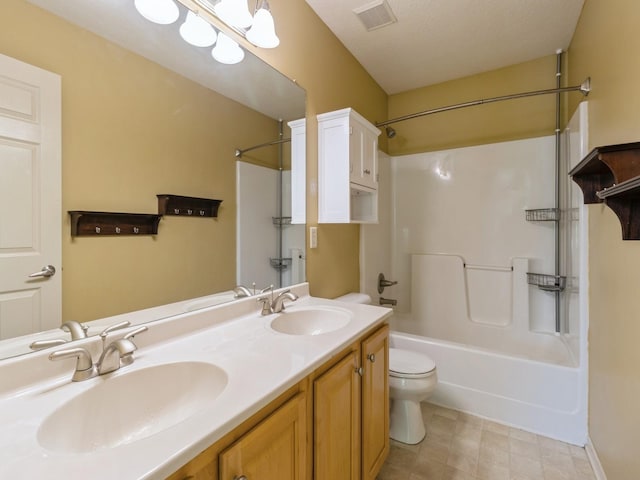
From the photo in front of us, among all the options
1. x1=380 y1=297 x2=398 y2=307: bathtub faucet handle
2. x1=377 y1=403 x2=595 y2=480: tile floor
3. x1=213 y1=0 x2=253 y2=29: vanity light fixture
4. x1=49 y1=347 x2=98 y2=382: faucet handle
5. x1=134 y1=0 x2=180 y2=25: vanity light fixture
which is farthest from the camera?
x1=380 y1=297 x2=398 y2=307: bathtub faucet handle

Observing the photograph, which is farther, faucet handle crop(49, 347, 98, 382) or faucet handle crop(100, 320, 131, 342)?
faucet handle crop(100, 320, 131, 342)

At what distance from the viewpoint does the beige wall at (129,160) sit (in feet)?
2.80

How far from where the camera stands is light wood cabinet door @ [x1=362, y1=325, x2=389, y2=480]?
1254mm

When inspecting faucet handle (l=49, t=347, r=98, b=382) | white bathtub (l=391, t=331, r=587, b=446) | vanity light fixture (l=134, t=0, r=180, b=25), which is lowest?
white bathtub (l=391, t=331, r=587, b=446)

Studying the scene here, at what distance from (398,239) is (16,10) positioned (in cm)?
284

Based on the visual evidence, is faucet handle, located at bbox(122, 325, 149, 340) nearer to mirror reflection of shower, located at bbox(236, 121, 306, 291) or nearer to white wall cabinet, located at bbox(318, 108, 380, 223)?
mirror reflection of shower, located at bbox(236, 121, 306, 291)

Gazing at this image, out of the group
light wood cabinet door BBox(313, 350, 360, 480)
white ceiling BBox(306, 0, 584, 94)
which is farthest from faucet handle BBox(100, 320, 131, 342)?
white ceiling BBox(306, 0, 584, 94)


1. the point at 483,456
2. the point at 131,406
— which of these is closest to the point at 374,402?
the point at 483,456

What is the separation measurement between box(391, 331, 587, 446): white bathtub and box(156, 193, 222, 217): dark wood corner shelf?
170 cm

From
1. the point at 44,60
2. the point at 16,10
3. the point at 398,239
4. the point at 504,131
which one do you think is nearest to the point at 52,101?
the point at 44,60

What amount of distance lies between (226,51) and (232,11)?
0.51 ft

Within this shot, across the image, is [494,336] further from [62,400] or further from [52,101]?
[52,101]

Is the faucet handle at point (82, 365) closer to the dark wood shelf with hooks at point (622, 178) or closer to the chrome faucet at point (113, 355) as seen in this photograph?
the chrome faucet at point (113, 355)

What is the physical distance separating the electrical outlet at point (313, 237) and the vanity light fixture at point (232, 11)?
1.11 metres
